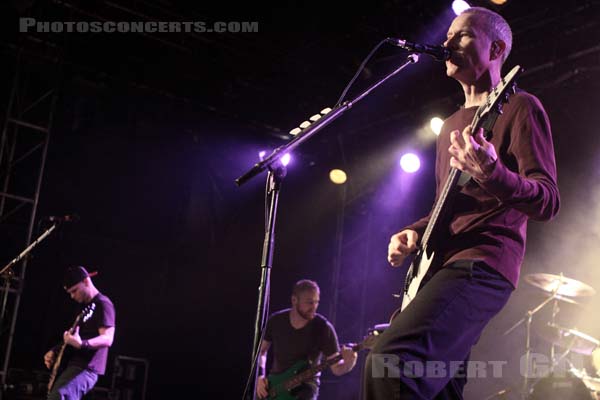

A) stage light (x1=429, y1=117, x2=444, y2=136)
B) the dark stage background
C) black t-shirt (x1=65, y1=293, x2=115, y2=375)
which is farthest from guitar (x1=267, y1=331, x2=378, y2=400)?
stage light (x1=429, y1=117, x2=444, y2=136)

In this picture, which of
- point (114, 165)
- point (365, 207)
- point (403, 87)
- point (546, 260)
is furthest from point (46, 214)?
point (546, 260)

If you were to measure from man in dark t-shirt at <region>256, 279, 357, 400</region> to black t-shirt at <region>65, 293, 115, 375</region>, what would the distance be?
1.90 meters

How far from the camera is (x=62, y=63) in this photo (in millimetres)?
9547

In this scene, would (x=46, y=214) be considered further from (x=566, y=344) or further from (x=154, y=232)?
(x=566, y=344)

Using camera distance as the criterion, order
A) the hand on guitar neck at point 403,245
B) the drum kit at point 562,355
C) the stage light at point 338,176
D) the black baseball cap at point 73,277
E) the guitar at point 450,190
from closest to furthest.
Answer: the guitar at point 450,190
the hand on guitar neck at point 403,245
the drum kit at point 562,355
the black baseball cap at point 73,277
the stage light at point 338,176

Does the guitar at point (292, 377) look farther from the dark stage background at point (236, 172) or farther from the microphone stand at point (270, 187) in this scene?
the microphone stand at point (270, 187)

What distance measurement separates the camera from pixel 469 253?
7.95ft

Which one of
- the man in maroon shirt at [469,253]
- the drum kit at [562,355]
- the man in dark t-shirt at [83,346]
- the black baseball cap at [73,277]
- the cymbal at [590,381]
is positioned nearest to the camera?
the man in maroon shirt at [469,253]

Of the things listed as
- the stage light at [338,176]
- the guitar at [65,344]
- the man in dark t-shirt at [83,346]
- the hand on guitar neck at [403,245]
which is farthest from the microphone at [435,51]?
the stage light at [338,176]

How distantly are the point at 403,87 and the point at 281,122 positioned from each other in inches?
104

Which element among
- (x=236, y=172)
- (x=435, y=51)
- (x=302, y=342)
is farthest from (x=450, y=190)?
(x=236, y=172)

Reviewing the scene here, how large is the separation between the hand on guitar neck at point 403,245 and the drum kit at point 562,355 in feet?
16.8

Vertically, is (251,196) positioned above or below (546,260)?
above

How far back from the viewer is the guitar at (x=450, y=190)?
252cm
